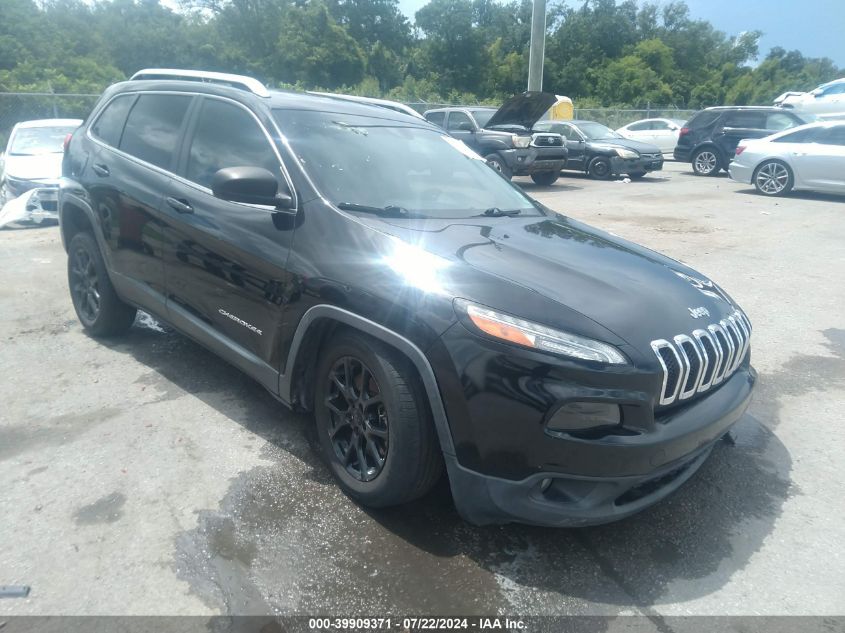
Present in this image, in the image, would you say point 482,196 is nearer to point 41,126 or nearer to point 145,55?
point 41,126

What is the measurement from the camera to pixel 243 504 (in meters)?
2.97

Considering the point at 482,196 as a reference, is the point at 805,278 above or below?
below

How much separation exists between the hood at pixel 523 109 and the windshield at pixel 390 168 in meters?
9.33

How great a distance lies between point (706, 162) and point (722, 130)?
40.8 inches

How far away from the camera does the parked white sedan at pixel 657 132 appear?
78.2ft

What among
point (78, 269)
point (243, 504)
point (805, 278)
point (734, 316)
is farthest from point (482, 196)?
point (805, 278)

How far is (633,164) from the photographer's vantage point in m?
16.3

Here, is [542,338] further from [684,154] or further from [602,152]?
[684,154]

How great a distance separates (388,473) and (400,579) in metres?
0.41

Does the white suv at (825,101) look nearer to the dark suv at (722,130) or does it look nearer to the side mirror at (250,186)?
the dark suv at (722,130)

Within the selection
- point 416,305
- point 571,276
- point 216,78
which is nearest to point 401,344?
point 416,305

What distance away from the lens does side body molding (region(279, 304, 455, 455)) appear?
2475mm

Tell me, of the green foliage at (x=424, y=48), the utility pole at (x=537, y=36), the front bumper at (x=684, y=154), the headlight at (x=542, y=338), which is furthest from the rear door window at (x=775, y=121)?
the green foliage at (x=424, y=48)

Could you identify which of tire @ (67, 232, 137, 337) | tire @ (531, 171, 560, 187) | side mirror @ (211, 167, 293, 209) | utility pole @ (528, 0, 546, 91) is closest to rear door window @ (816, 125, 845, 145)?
tire @ (531, 171, 560, 187)
